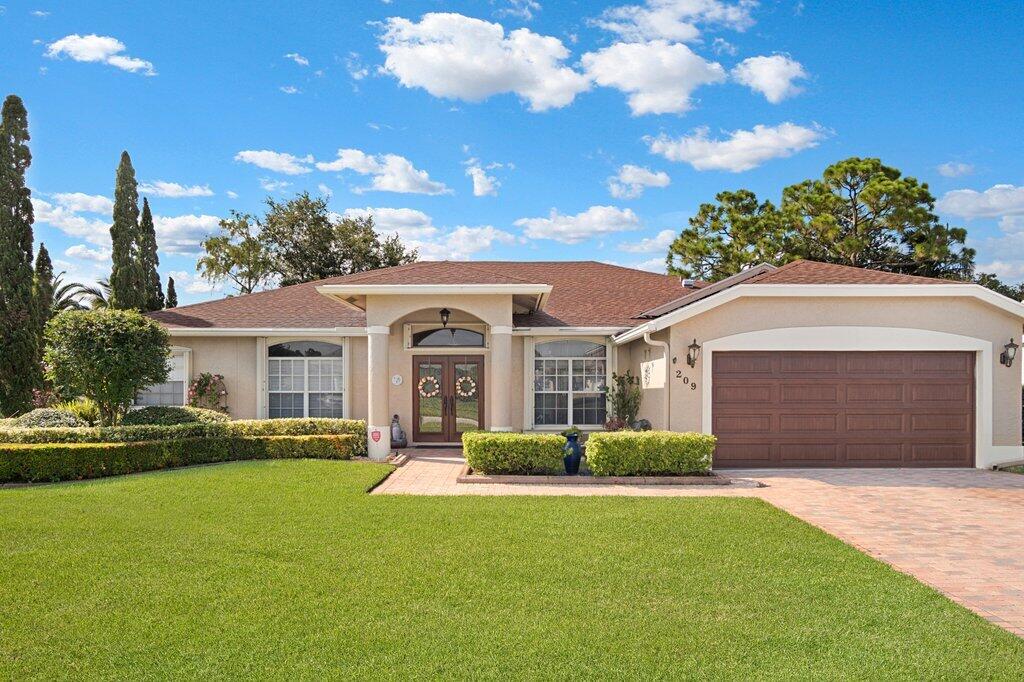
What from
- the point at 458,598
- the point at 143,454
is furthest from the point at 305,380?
the point at 458,598

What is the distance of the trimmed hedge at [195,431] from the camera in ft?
41.5

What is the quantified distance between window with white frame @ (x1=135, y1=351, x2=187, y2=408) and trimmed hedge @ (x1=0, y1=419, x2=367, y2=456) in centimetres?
325

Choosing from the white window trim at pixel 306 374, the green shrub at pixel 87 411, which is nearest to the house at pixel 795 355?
the white window trim at pixel 306 374

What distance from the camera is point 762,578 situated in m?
6.36

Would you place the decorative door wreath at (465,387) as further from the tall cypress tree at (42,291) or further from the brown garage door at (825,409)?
the tall cypress tree at (42,291)

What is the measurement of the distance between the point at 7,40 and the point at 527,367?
11983mm

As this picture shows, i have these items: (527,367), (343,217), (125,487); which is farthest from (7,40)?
(343,217)

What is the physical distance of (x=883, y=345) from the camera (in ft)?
43.8

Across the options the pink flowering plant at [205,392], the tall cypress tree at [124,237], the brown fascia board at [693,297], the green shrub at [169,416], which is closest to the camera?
the green shrub at [169,416]

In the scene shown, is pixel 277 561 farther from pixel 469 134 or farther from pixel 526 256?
pixel 526 256

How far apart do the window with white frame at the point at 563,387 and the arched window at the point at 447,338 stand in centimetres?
148

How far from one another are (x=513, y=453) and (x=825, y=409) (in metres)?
6.03

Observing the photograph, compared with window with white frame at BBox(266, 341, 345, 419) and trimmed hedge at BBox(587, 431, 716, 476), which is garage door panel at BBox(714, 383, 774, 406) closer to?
trimmed hedge at BBox(587, 431, 716, 476)

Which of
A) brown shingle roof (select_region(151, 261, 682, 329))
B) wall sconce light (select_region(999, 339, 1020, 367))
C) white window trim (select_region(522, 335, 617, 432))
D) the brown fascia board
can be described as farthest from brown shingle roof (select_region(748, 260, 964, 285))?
white window trim (select_region(522, 335, 617, 432))
